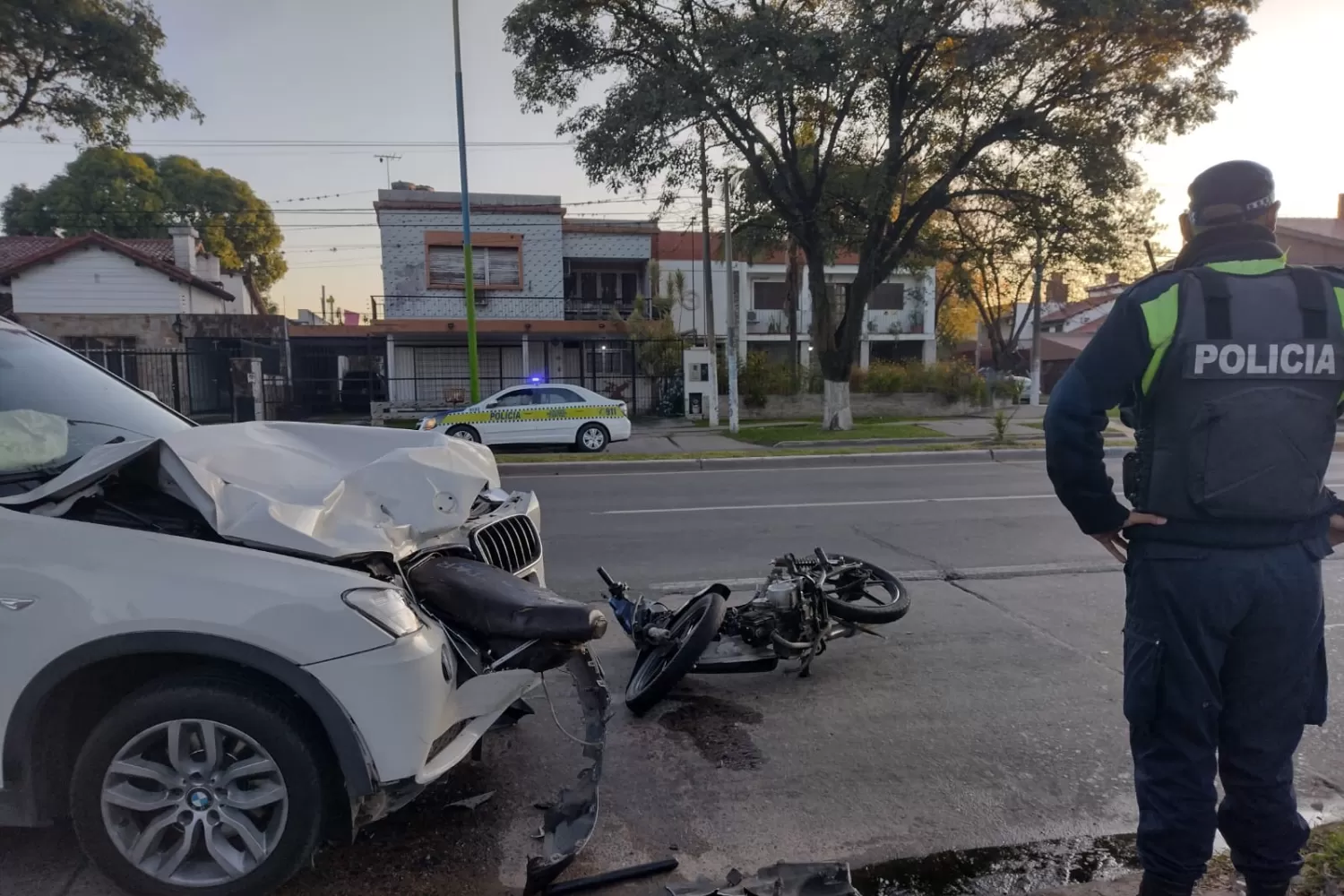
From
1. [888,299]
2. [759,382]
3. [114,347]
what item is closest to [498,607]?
[759,382]

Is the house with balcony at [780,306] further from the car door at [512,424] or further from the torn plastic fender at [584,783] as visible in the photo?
the torn plastic fender at [584,783]

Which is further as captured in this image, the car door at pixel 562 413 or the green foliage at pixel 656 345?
the green foliage at pixel 656 345

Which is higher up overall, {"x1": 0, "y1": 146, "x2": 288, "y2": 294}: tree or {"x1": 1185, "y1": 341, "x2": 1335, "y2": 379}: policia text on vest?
{"x1": 0, "y1": 146, "x2": 288, "y2": 294}: tree

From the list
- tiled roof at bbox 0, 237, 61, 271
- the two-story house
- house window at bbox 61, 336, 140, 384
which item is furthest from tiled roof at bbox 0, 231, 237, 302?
the two-story house

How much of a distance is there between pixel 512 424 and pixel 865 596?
44.4 ft

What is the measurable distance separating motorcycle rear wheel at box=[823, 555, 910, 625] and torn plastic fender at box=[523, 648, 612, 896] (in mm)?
2029

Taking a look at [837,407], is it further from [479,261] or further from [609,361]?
[479,261]

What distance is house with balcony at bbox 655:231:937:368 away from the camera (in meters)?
36.8

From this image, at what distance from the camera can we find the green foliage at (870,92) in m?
14.9

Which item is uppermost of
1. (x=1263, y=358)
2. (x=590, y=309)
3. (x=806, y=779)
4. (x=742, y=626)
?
(x=590, y=309)

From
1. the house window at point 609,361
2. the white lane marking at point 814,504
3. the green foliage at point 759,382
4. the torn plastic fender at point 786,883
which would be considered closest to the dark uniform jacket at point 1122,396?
the torn plastic fender at point 786,883

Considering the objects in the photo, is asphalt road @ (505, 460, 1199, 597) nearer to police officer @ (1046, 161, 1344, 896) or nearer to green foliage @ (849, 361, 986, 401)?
police officer @ (1046, 161, 1344, 896)

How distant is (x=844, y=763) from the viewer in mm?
3541

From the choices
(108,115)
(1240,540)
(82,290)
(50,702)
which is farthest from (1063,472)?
(82,290)
